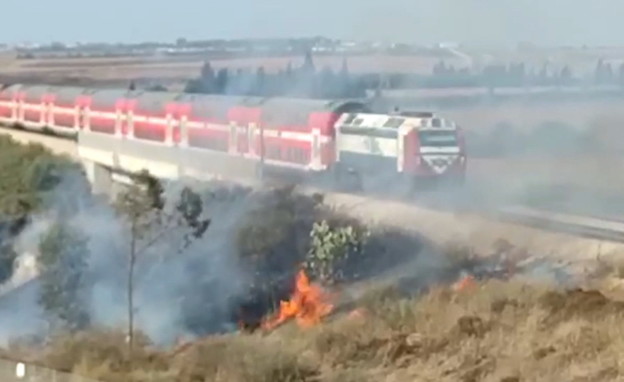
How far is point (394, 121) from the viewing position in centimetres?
1917

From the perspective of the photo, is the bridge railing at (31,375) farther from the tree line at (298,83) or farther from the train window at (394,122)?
the tree line at (298,83)

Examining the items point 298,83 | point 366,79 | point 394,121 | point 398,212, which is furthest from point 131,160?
point 398,212

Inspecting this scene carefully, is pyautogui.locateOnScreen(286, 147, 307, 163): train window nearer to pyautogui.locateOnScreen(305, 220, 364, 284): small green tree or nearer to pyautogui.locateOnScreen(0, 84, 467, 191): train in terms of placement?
pyautogui.locateOnScreen(0, 84, 467, 191): train

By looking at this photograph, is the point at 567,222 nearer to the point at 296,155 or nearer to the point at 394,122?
the point at 394,122

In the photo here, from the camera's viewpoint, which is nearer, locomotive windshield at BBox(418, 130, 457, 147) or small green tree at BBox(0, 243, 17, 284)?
small green tree at BBox(0, 243, 17, 284)

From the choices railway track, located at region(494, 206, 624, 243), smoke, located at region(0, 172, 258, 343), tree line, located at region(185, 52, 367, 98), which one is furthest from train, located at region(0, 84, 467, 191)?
railway track, located at region(494, 206, 624, 243)

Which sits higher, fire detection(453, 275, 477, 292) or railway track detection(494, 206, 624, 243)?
fire detection(453, 275, 477, 292)

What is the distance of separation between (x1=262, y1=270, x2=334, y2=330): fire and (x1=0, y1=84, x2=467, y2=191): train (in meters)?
5.34

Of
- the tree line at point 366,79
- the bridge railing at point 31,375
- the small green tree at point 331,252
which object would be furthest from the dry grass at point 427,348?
the tree line at point 366,79

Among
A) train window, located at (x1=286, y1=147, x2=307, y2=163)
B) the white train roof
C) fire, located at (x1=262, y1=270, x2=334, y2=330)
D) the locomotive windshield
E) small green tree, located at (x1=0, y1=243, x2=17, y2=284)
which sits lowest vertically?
small green tree, located at (x1=0, y1=243, x2=17, y2=284)

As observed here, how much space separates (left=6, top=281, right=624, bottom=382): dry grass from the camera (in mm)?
8312

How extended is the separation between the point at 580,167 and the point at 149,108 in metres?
8.16

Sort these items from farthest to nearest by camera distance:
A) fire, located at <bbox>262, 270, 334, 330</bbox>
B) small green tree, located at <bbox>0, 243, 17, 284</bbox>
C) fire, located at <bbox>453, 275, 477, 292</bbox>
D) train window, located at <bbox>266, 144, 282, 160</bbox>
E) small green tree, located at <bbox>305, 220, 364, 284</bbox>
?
train window, located at <bbox>266, 144, 282, 160</bbox> → small green tree, located at <bbox>0, 243, 17, 284</bbox> → small green tree, located at <bbox>305, 220, 364, 284</bbox> → fire, located at <bbox>262, 270, 334, 330</bbox> → fire, located at <bbox>453, 275, 477, 292</bbox>

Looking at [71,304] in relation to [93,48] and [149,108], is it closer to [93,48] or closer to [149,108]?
[149,108]
